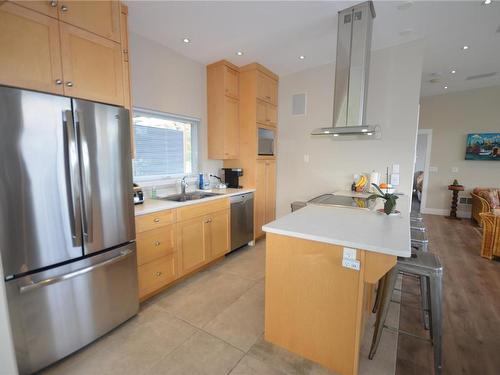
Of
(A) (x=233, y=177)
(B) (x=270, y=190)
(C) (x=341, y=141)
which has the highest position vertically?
(C) (x=341, y=141)

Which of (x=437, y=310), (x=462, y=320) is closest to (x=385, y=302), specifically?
(x=437, y=310)

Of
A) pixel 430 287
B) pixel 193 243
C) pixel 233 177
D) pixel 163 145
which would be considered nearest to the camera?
pixel 430 287

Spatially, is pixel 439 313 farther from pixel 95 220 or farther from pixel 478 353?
pixel 95 220

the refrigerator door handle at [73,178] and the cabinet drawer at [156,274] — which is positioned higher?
the refrigerator door handle at [73,178]

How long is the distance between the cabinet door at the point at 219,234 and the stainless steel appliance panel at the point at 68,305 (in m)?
1.12

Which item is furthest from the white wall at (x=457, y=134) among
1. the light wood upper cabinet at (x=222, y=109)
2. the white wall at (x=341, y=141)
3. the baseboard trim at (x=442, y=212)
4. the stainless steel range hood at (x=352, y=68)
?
the light wood upper cabinet at (x=222, y=109)

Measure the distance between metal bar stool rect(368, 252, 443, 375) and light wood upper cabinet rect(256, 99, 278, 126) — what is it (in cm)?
281

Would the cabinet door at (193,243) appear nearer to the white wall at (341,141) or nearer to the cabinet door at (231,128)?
the cabinet door at (231,128)

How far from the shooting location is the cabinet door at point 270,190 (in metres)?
4.09

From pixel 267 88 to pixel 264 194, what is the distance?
176 centimetres

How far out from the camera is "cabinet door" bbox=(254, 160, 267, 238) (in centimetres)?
380

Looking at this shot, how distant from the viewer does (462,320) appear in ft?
6.80

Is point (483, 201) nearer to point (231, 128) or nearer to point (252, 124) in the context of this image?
point (252, 124)

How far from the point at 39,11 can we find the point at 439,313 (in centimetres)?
323
